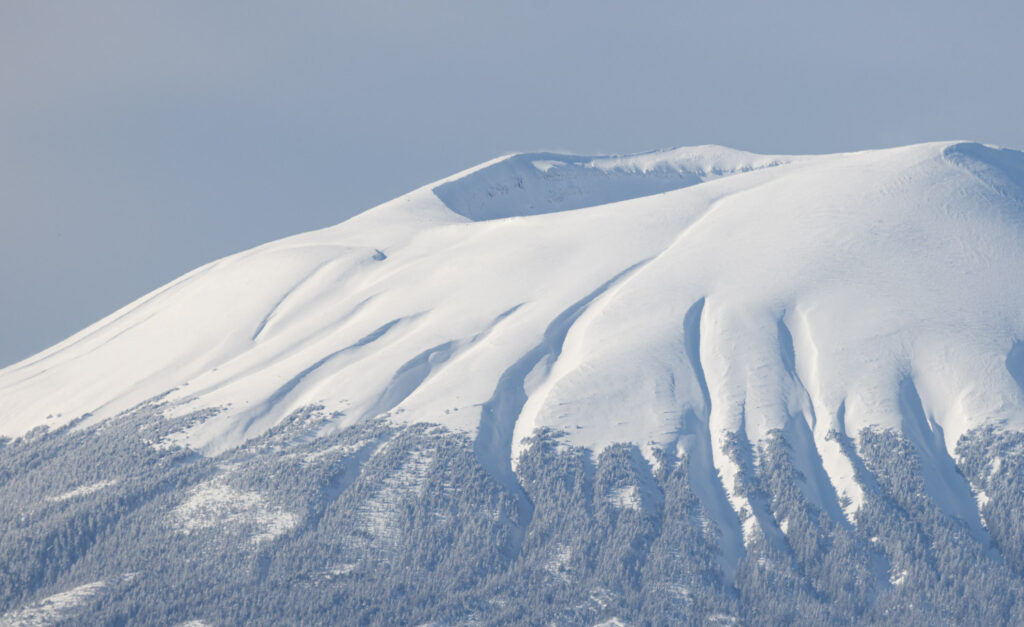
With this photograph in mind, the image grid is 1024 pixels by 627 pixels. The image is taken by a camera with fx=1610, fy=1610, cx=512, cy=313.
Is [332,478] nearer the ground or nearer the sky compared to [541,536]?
nearer the sky

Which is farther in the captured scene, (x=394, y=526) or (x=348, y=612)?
(x=394, y=526)

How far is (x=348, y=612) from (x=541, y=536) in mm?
26730

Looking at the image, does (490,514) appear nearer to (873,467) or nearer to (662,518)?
(662,518)

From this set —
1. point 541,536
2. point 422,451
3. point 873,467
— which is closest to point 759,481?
point 873,467

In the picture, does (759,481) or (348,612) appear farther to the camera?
(759,481)

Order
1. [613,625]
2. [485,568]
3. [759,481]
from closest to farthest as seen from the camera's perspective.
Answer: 1. [613,625]
2. [485,568]
3. [759,481]

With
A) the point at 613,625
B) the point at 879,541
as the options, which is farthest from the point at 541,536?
the point at 879,541

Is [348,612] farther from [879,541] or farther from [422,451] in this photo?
[879,541]

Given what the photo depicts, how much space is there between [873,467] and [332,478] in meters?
65.7

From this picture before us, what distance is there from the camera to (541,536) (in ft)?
603

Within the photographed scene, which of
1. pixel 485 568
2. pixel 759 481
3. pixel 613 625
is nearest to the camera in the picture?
pixel 613 625

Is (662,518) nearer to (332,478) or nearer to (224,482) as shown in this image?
(332,478)

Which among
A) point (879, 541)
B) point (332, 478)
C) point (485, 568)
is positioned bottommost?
point (879, 541)

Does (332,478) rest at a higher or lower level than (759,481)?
higher
